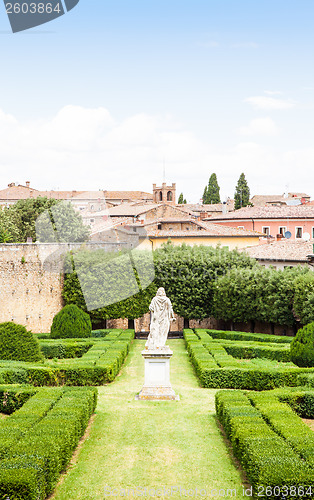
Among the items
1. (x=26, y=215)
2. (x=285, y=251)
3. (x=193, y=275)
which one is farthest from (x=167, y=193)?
(x=193, y=275)

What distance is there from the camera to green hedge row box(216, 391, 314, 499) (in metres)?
6.58

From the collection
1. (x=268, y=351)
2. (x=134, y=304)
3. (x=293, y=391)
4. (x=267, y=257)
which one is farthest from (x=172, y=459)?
(x=267, y=257)

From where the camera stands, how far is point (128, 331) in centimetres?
2617

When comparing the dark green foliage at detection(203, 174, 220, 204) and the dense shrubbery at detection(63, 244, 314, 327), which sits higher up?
the dark green foliage at detection(203, 174, 220, 204)

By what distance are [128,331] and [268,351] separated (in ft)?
27.3

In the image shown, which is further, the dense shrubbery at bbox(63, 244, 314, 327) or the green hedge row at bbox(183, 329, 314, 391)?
the dense shrubbery at bbox(63, 244, 314, 327)

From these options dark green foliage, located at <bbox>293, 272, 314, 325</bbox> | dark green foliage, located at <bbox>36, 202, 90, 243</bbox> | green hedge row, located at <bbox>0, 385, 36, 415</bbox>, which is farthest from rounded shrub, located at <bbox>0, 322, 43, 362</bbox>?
dark green foliage, located at <bbox>36, 202, 90, 243</bbox>

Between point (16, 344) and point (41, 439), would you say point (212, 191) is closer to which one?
point (16, 344)

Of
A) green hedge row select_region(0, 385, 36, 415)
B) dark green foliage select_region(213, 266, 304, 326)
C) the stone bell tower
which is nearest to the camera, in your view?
green hedge row select_region(0, 385, 36, 415)

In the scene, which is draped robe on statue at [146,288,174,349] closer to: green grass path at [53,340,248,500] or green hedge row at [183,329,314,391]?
green grass path at [53,340,248,500]

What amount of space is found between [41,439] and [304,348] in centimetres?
1130

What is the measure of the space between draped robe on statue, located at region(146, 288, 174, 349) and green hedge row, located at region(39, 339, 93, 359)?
8.21 meters

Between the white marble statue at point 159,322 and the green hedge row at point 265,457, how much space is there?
3411 millimetres

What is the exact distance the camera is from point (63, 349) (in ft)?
68.6
